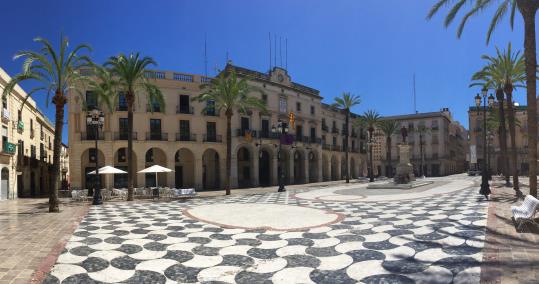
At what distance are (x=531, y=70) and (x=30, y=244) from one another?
1704cm

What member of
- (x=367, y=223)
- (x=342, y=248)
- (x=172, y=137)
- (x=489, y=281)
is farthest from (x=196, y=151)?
(x=489, y=281)

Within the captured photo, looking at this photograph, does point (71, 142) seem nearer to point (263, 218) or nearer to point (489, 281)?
point (263, 218)

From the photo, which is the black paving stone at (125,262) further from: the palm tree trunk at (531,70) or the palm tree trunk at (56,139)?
the palm tree trunk at (531,70)

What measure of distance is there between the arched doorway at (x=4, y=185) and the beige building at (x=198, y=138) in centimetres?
470

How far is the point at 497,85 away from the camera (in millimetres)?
26562

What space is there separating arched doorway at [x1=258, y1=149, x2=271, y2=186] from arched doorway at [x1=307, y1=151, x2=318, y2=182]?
7.84m

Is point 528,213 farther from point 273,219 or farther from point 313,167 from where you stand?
point 313,167

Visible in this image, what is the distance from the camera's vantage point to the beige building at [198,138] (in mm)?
33219

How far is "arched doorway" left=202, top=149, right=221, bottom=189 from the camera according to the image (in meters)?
41.2

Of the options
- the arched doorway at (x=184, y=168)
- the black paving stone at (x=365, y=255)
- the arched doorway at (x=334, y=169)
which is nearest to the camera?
the black paving stone at (x=365, y=255)

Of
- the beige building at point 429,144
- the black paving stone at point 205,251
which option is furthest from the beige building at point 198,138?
the beige building at point 429,144

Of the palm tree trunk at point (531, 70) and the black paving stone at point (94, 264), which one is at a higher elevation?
the palm tree trunk at point (531, 70)

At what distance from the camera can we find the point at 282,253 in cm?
771

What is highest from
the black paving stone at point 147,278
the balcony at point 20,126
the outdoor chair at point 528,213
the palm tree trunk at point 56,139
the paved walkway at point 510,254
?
the balcony at point 20,126
